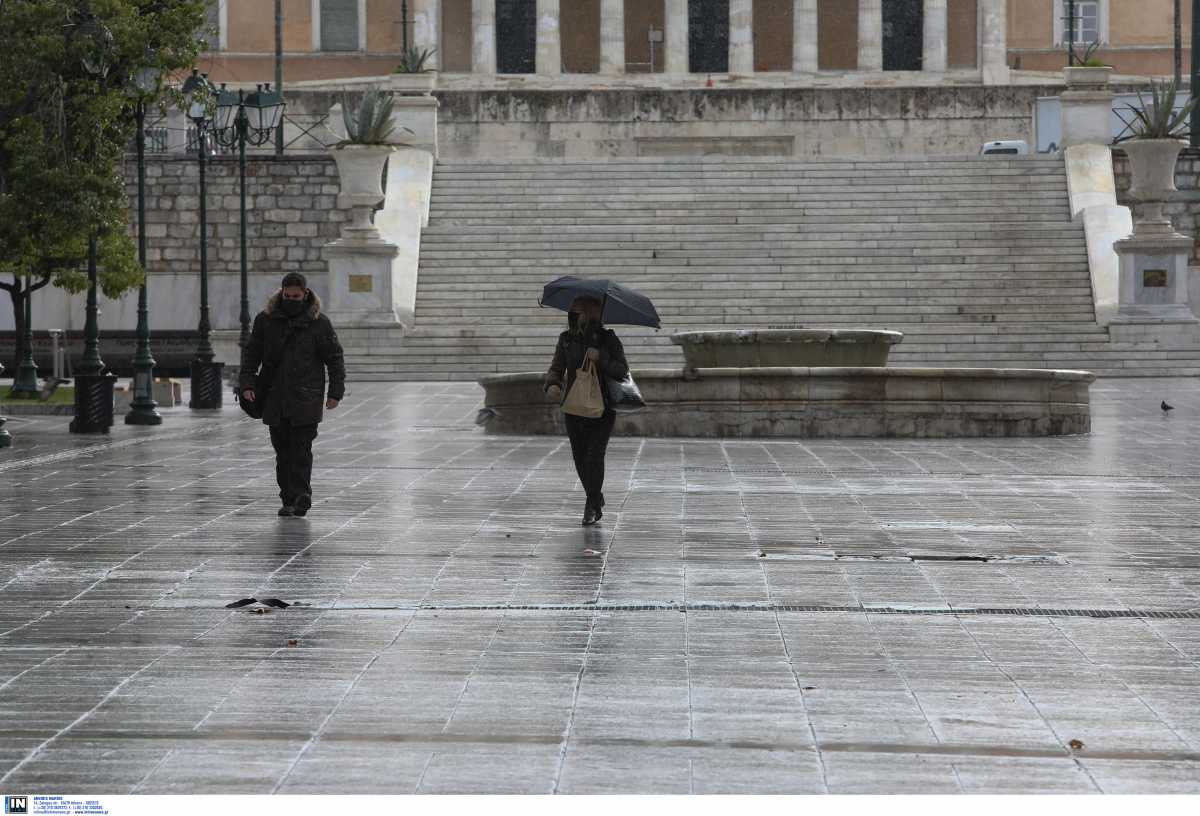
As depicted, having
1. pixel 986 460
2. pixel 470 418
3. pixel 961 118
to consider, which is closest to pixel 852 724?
pixel 986 460

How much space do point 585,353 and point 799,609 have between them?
3546mm

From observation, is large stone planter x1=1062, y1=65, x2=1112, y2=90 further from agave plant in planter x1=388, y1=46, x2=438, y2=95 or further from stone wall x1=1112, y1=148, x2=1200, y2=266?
agave plant in planter x1=388, y1=46, x2=438, y2=95

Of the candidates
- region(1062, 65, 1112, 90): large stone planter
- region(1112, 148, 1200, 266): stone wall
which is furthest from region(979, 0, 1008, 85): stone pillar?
region(1112, 148, 1200, 266): stone wall

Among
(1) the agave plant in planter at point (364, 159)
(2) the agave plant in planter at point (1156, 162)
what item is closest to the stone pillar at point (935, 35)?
(2) the agave plant in planter at point (1156, 162)

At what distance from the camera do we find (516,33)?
57.3 meters

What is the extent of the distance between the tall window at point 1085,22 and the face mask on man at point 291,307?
5111 centimetres

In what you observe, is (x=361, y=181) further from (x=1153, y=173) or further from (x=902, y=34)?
(x=902, y=34)

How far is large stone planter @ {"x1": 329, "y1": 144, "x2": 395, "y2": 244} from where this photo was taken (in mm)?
31281

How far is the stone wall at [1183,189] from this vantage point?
3594 centimetres

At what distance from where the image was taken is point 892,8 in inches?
2251

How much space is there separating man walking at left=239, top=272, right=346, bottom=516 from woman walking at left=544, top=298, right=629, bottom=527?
130 centimetres

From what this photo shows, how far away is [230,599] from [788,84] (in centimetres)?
4747

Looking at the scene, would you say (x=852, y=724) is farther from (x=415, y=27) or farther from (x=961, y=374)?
(x=415, y=27)

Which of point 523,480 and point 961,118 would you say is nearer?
point 523,480
